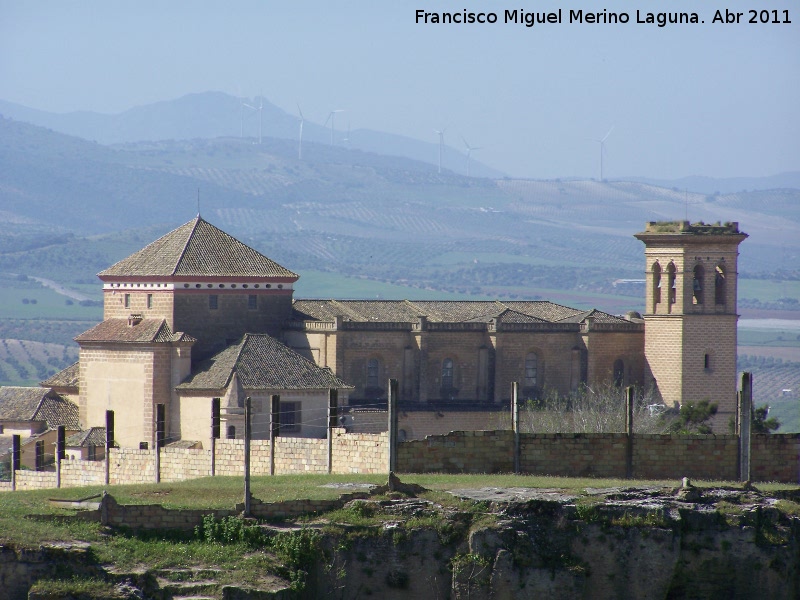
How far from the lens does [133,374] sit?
183ft

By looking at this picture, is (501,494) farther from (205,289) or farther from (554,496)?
(205,289)

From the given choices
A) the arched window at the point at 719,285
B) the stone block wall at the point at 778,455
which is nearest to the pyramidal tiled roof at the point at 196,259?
the arched window at the point at 719,285

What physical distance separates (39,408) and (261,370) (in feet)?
28.5

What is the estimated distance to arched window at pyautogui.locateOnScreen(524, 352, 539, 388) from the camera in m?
64.4

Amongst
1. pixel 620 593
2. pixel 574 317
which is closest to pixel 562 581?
pixel 620 593

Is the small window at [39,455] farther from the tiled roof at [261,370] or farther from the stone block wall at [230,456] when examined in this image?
the stone block wall at [230,456]

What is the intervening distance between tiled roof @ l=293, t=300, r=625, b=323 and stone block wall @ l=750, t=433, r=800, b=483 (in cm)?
2941

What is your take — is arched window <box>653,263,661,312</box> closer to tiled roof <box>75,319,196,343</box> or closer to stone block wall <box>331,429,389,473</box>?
tiled roof <box>75,319,196,343</box>

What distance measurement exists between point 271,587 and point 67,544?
3000 mm

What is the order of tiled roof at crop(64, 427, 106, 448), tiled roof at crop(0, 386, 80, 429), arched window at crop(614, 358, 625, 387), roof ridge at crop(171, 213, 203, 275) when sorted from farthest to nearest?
1. arched window at crop(614, 358, 625, 387)
2. roof ridge at crop(171, 213, 203, 275)
3. tiled roof at crop(0, 386, 80, 429)
4. tiled roof at crop(64, 427, 106, 448)

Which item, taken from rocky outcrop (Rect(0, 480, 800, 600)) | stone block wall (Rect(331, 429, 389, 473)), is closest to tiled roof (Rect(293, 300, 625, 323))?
stone block wall (Rect(331, 429, 389, 473))

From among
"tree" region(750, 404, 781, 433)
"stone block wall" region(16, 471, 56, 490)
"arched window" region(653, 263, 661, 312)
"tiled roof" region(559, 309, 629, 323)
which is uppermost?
"arched window" region(653, 263, 661, 312)

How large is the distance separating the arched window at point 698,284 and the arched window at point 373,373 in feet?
40.4

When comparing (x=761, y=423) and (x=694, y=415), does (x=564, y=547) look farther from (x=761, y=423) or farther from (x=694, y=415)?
(x=694, y=415)
